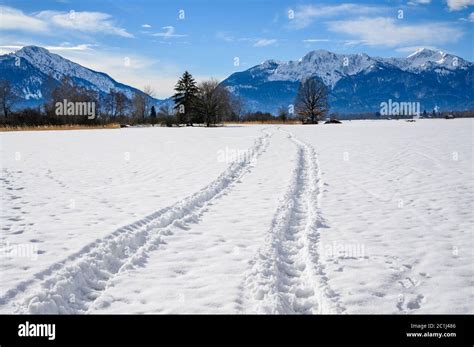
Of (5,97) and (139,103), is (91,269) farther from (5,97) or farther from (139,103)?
(139,103)

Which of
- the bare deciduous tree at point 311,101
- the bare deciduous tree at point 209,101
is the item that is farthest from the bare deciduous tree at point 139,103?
the bare deciduous tree at point 311,101

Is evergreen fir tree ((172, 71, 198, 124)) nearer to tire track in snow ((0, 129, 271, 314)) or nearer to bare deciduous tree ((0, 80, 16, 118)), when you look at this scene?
bare deciduous tree ((0, 80, 16, 118))

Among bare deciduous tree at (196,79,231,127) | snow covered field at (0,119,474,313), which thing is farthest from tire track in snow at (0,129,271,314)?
bare deciduous tree at (196,79,231,127)

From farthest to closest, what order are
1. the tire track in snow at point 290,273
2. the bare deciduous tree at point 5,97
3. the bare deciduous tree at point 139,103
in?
the bare deciduous tree at point 139,103 < the bare deciduous tree at point 5,97 < the tire track in snow at point 290,273

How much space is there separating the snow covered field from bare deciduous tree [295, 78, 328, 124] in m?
84.0

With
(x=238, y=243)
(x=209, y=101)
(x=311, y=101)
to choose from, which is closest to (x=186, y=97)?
(x=209, y=101)

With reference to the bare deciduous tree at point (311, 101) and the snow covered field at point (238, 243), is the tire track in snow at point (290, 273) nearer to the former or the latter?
the snow covered field at point (238, 243)

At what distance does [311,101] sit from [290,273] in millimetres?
Result: 95102

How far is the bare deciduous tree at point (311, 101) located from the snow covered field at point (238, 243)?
8396 centimetres

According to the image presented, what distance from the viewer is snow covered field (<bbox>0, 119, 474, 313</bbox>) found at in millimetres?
5027

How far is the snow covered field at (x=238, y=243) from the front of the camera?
16.5 feet

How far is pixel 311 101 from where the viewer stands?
3829 inches
